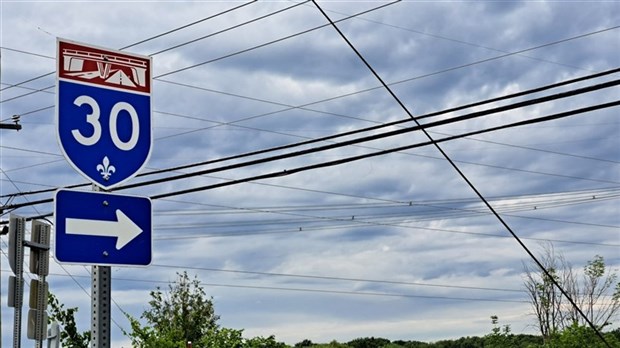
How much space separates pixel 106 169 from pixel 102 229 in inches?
14.4

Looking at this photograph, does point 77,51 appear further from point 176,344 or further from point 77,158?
point 176,344

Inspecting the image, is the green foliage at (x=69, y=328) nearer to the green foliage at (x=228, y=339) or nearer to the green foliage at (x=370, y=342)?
the green foliage at (x=228, y=339)

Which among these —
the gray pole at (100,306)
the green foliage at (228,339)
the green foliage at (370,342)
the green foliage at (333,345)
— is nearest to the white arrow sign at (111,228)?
the gray pole at (100,306)

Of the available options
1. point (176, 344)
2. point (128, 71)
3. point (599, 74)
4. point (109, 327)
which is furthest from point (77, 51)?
point (176, 344)

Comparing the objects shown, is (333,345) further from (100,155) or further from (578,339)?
(100,155)

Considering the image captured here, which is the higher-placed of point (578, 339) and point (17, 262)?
point (17, 262)

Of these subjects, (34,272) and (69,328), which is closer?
(34,272)

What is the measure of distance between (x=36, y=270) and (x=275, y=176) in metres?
5.09

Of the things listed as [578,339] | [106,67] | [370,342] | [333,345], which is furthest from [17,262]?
[370,342]

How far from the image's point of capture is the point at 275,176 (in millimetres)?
17000

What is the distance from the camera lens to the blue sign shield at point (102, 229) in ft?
A: 16.3

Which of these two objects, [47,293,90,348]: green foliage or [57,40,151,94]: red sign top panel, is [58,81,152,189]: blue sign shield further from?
[47,293,90,348]: green foliage

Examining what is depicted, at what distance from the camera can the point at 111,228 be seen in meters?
5.12

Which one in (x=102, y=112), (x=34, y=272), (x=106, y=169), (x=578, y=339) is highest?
(x=34, y=272)
